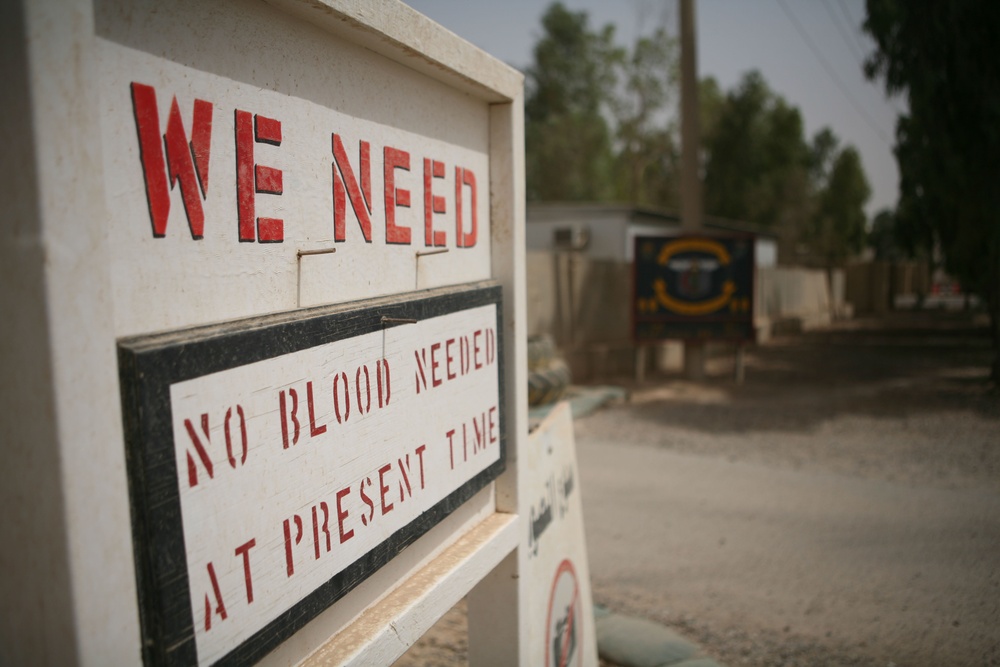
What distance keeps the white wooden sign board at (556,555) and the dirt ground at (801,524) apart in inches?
31.9

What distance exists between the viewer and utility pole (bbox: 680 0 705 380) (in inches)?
415

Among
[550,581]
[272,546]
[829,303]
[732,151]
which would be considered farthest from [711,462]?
[732,151]

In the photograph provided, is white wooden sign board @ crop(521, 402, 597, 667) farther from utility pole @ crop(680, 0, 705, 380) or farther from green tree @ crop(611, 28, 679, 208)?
green tree @ crop(611, 28, 679, 208)

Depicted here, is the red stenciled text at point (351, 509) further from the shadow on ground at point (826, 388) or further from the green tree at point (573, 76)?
the green tree at point (573, 76)

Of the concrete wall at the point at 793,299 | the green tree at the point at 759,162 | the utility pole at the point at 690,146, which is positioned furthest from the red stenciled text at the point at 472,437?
the green tree at the point at 759,162

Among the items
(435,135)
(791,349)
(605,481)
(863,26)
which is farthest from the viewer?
(791,349)

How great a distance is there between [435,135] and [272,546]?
106 centimetres

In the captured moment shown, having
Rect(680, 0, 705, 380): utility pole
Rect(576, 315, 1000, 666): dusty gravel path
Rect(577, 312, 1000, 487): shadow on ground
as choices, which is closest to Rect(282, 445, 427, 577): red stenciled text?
Rect(576, 315, 1000, 666): dusty gravel path

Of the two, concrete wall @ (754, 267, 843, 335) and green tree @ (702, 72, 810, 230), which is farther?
green tree @ (702, 72, 810, 230)

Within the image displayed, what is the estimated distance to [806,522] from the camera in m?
4.73

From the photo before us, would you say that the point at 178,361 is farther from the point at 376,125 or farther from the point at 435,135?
the point at 435,135

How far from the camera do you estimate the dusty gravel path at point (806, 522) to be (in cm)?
332

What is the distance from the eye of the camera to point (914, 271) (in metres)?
36.7

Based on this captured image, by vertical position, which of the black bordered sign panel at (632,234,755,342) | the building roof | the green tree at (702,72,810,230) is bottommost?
the black bordered sign panel at (632,234,755,342)
